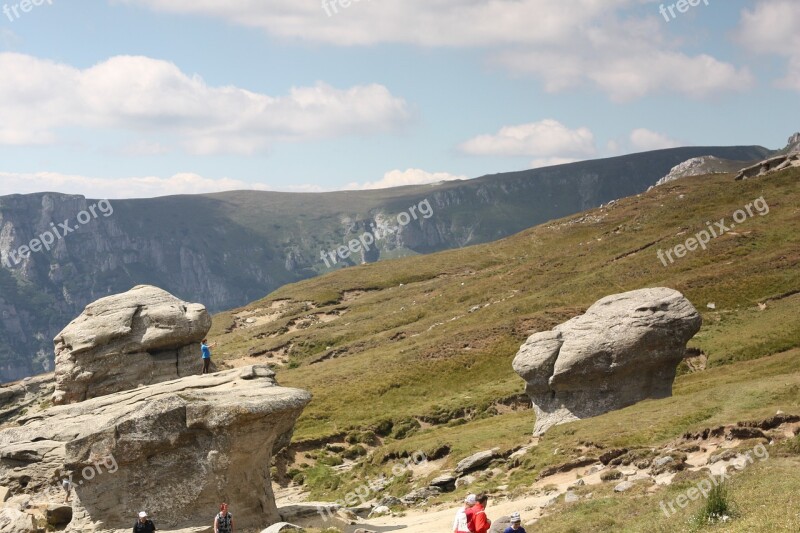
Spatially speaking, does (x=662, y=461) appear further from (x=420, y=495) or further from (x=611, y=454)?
(x=420, y=495)

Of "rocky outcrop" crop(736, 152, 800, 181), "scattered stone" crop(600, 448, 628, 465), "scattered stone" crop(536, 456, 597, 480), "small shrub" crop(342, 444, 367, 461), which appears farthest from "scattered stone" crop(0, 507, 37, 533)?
"rocky outcrop" crop(736, 152, 800, 181)

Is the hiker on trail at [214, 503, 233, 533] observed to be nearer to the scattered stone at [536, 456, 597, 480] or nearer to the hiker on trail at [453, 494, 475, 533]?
the hiker on trail at [453, 494, 475, 533]

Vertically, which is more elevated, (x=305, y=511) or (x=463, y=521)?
(x=463, y=521)

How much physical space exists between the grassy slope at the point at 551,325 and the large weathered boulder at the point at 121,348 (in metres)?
13.0

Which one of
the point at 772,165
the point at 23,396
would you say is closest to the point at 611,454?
the point at 23,396

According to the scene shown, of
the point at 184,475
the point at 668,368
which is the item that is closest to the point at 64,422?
the point at 184,475

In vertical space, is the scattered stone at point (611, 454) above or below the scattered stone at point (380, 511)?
above

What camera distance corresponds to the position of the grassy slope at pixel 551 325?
39.6 metres

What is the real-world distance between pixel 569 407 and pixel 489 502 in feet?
51.4

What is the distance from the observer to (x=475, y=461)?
43.8 m

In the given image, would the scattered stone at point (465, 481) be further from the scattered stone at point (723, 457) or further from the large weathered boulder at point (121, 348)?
the large weathered boulder at point (121, 348)

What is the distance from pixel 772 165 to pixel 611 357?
10307 cm

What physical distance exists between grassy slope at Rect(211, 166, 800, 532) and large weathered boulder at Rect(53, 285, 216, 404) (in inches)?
513

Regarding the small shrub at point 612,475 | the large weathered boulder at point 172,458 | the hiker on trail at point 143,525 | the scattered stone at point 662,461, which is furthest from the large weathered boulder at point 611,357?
the hiker on trail at point 143,525
